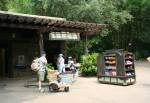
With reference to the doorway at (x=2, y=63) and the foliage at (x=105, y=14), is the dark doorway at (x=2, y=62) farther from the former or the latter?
the foliage at (x=105, y=14)

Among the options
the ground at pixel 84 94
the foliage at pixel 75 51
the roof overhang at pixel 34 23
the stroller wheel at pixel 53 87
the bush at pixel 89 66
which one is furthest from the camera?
the foliage at pixel 75 51

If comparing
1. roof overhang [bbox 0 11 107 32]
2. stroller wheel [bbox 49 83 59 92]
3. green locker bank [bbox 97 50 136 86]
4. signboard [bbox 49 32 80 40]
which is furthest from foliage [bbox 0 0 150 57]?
stroller wheel [bbox 49 83 59 92]

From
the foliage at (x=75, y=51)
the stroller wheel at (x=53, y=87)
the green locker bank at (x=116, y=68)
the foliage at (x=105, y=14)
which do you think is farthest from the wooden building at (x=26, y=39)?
the foliage at (x=75, y=51)

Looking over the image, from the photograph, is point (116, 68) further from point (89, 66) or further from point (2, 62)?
point (2, 62)

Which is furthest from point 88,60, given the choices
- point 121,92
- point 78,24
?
point 121,92

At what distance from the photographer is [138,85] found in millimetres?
17562

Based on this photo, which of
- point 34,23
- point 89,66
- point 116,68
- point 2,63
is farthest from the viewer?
point 2,63

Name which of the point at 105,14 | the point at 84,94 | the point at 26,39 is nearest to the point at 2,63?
the point at 26,39

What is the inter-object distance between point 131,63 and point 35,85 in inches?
209

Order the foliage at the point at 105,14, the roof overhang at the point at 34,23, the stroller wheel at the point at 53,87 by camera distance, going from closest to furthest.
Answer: the stroller wheel at the point at 53,87, the roof overhang at the point at 34,23, the foliage at the point at 105,14

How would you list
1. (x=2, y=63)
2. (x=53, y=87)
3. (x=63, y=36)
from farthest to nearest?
(x=2, y=63) < (x=63, y=36) < (x=53, y=87)

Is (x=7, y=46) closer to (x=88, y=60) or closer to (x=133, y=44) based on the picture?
(x=88, y=60)

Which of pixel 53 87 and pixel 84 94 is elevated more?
pixel 53 87

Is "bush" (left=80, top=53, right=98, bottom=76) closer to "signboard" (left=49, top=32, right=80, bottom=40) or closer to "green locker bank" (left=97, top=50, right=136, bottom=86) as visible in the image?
"signboard" (left=49, top=32, right=80, bottom=40)
